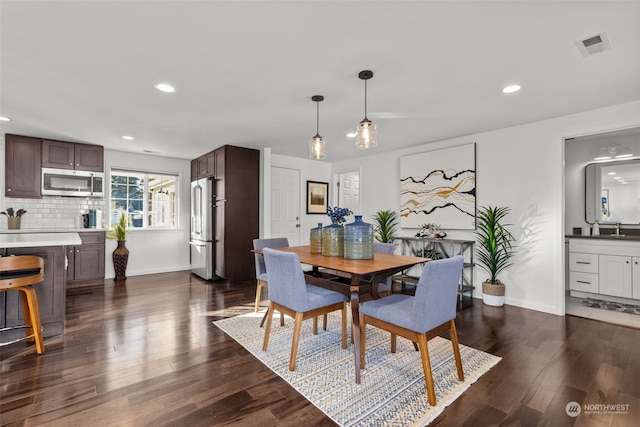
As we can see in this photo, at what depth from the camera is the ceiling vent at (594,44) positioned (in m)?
1.91

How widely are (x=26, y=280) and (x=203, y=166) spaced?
3.53 m

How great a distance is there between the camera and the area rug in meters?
1.72

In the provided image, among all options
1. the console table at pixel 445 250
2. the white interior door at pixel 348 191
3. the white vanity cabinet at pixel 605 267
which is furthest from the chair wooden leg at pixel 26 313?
the white vanity cabinet at pixel 605 267

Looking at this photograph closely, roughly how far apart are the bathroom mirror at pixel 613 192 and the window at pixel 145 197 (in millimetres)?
7016

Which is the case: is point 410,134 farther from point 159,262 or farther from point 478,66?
point 159,262

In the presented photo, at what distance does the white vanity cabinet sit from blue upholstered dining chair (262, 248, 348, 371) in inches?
146

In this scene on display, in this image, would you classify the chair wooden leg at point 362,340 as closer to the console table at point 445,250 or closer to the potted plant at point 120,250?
the console table at point 445,250

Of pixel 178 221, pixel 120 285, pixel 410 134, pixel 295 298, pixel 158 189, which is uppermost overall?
pixel 410 134

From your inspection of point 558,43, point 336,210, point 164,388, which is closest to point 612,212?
point 558,43

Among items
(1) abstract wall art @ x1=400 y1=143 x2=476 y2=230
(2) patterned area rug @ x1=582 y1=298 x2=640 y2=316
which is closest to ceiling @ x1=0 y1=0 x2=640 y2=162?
(1) abstract wall art @ x1=400 y1=143 x2=476 y2=230

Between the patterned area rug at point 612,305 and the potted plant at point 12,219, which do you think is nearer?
the patterned area rug at point 612,305

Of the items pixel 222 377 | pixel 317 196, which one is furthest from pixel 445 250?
pixel 222 377

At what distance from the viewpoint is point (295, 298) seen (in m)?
2.19

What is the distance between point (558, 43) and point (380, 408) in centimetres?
256
